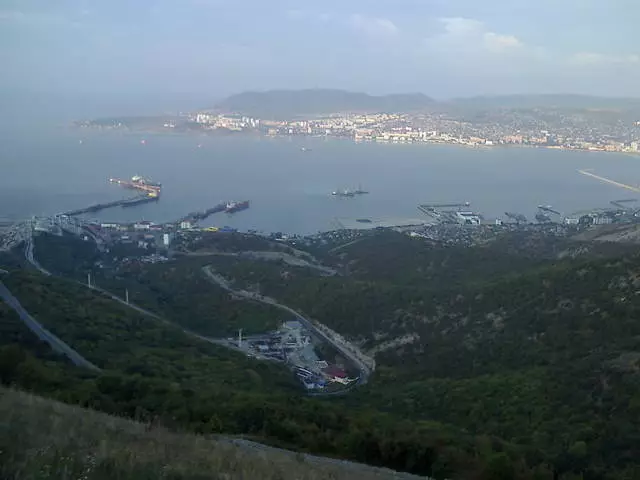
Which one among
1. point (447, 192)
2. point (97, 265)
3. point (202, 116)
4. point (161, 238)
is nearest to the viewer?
point (97, 265)

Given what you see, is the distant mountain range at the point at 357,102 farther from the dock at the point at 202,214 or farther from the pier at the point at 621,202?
the pier at the point at 621,202

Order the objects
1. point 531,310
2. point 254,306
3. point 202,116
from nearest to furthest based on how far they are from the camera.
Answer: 1. point 531,310
2. point 254,306
3. point 202,116

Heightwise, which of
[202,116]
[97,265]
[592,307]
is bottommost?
[97,265]

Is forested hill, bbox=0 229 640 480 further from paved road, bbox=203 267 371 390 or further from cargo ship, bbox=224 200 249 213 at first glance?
cargo ship, bbox=224 200 249 213

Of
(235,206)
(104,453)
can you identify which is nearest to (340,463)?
(104,453)

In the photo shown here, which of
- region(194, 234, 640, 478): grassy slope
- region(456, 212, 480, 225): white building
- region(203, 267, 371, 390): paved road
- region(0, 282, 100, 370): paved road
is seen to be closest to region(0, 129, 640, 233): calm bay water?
region(456, 212, 480, 225): white building

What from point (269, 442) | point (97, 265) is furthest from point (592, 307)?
point (97, 265)

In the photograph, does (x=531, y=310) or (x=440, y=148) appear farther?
(x=440, y=148)

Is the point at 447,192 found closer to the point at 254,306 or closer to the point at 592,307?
the point at 254,306
